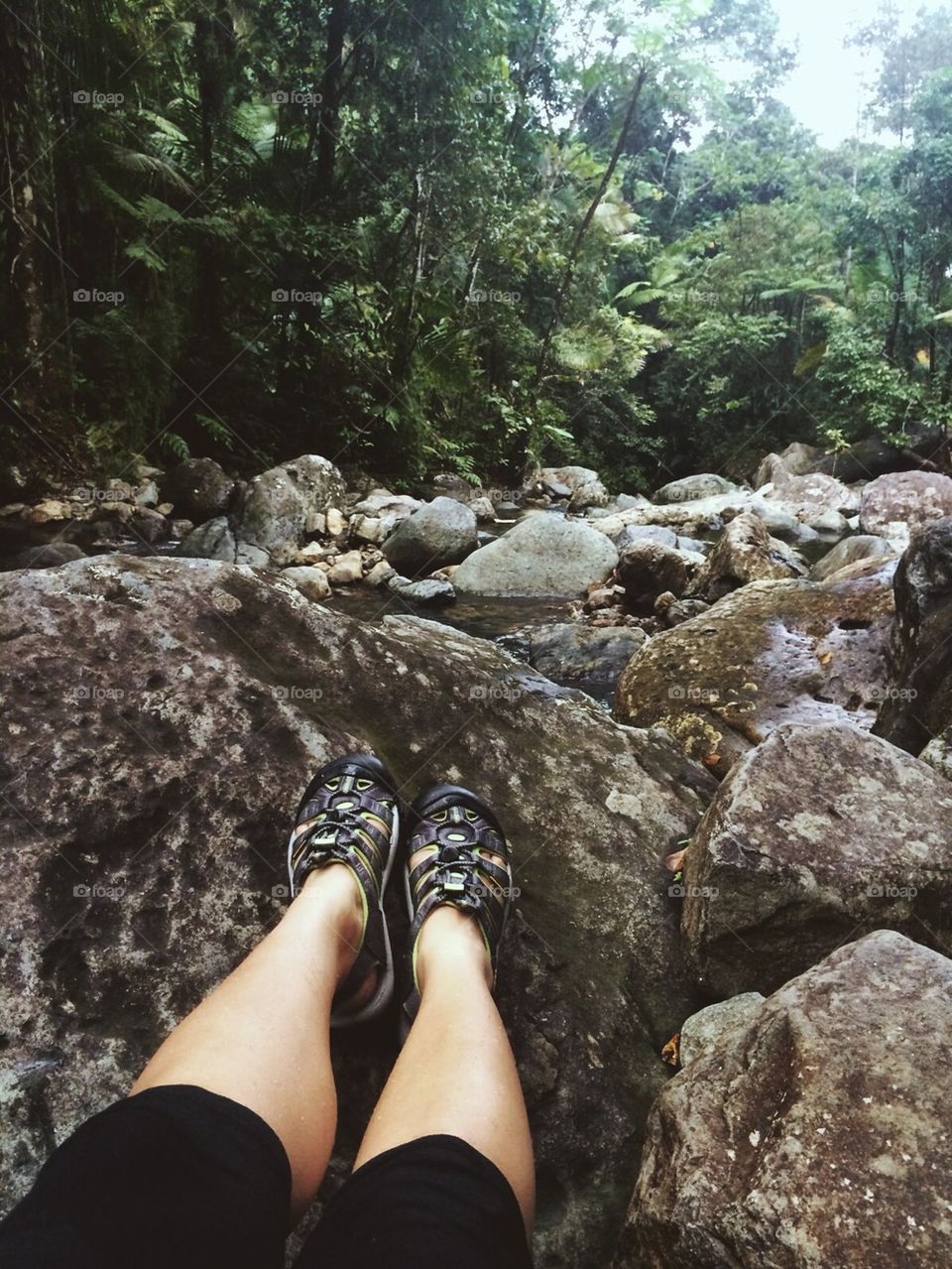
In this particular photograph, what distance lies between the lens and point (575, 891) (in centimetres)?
180

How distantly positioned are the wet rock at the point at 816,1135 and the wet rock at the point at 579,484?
1315cm

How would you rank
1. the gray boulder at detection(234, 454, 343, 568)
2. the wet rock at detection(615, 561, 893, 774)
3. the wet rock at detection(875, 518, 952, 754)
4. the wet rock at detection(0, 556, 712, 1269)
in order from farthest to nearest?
the gray boulder at detection(234, 454, 343, 568) → the wet rock at detection(615, 561, 893, 774) → the wet rock at detection(875, 518, 952, 754) → the wet rock at detection(0, 556, 712, 1269)

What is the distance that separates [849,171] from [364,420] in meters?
24.0

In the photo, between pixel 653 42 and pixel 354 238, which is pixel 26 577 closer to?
pixel 354 238

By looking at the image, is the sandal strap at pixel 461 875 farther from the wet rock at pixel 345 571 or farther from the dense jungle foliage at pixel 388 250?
the dense jungle foliage at pixel 388 250

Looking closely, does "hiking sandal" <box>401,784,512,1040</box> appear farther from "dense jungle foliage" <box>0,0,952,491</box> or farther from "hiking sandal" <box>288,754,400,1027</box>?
"dense jungle foliage" <box>0,0,952,491</box>

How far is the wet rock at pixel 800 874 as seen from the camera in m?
1.59

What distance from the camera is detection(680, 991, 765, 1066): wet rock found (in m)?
1.38

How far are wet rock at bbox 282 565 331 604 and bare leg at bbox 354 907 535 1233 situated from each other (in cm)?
551

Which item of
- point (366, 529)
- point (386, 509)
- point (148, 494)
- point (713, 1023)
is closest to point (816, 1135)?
point (713, 1023)

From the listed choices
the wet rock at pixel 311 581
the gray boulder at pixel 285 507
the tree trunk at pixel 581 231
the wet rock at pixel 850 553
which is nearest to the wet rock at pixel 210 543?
the gray boulder at pixel 285 507

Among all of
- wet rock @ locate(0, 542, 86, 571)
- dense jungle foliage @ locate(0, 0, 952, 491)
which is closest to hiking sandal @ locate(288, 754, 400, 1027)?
wet rock @ locate(0, 542, 86, 571)

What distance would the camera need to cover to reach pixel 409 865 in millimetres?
1683

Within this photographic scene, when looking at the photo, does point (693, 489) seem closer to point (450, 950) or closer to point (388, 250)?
point (388, 250)
